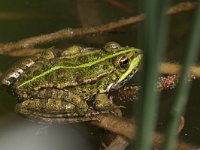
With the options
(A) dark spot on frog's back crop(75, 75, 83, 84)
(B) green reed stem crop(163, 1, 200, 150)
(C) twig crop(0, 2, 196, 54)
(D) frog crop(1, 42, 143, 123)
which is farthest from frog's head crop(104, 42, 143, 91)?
(B) green reed stem crop(163, 1, 200, 150)

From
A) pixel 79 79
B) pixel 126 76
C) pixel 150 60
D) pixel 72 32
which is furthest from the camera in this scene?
pixel 72 32

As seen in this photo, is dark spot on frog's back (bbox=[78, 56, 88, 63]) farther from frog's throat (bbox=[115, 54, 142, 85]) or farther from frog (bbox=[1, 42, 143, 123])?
frog's throat (bbox=[115, 54, 142, 85])

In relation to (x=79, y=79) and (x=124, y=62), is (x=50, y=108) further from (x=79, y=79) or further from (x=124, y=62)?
(x=124, y=62)

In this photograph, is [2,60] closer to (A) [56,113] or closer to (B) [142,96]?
(A) [56,113]

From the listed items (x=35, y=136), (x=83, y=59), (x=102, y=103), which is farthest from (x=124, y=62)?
(x=35, y=136)

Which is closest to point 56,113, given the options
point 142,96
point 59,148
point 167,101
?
point 59,148

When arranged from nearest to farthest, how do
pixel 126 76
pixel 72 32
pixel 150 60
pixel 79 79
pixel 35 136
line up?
pixel 150 60
pixel 35 136
pixel 79 79
pixel 126 76
pixel 72 32

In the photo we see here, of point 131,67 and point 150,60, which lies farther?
point 131,67
